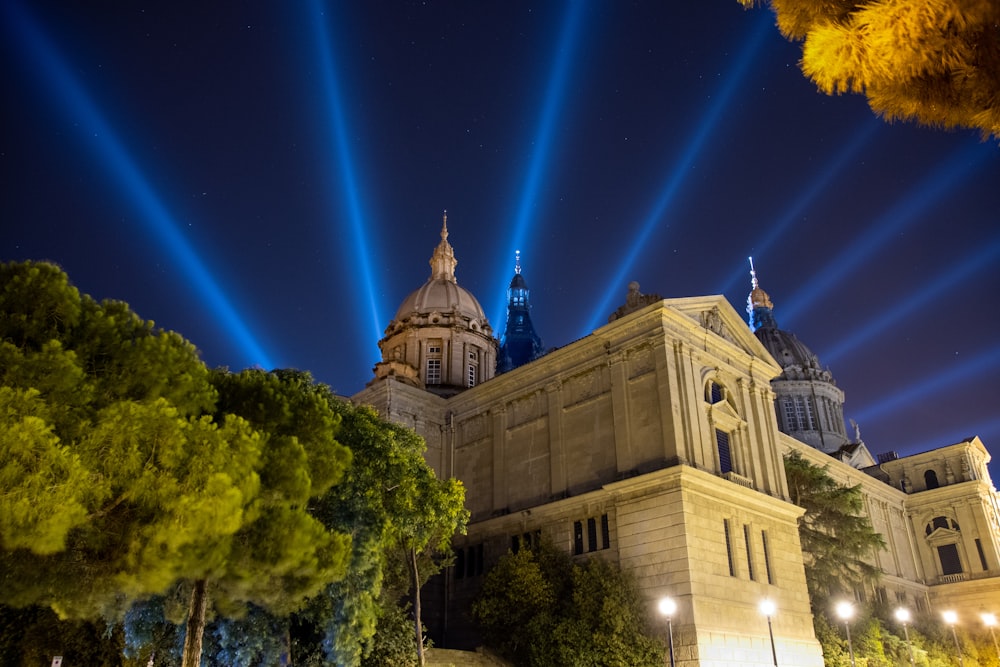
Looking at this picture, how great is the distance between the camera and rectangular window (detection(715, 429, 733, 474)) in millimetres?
36625

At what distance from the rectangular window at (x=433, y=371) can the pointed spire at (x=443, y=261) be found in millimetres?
8813

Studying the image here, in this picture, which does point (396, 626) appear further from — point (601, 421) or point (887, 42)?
point (887, 42)

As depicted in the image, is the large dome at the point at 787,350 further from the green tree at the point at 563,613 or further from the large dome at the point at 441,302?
the green tree at the point at 563,613

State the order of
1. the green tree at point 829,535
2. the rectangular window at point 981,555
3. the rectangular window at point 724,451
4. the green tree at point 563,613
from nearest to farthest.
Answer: the green tree at point 563,613, the rectangular window at point 724,451, the green tree at point 829,535, the rectangular window at point 981,555

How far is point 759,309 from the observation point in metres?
96.2

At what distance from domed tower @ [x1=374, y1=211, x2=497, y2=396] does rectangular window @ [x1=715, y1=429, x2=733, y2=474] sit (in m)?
20.4

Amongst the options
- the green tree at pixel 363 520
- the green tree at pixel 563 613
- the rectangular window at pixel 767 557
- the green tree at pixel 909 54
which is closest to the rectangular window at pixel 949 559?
the rectangular window at pixel 767 557

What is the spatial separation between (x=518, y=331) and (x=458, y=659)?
3018 inches

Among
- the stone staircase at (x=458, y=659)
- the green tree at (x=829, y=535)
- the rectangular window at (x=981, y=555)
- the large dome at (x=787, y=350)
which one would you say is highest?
the large dome at (x=787, y=350)

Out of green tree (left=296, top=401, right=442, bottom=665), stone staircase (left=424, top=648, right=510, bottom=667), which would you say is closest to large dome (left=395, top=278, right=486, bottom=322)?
stone staircase (left=424, top=648, right=510, bottom=667)

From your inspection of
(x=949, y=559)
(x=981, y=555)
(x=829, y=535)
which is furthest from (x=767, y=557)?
(x=949, y=559)

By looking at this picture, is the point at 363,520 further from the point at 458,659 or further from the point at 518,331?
the point at 518,331

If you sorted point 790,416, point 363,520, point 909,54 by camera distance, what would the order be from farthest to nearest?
1. point 790,416
2. point 363,520
3. point 909,54

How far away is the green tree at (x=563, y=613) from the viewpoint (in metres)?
29.7
